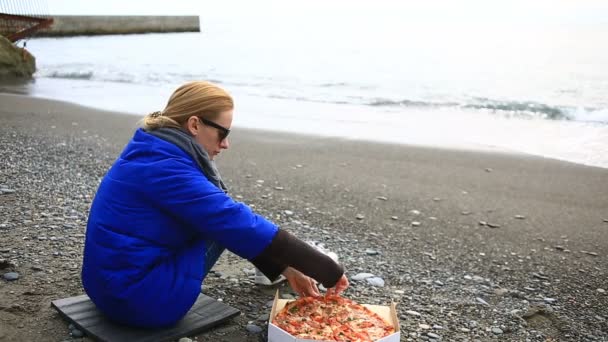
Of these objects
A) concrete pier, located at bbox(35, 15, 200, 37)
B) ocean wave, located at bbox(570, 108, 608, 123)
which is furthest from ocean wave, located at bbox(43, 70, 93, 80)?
concrete pier, located at bbox(35, 15, 200, 37)

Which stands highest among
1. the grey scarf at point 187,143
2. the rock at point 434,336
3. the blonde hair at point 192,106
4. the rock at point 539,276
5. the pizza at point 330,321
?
the blonde hair at point 192,106

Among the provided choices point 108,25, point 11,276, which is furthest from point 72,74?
point 108,25

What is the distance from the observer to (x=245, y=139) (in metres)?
10.8

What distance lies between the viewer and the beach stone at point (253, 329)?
13.4 ft

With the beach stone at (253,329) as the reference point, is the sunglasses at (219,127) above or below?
above

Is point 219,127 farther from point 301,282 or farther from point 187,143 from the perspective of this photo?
point 301,282

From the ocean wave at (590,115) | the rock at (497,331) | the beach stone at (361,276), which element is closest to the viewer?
the rock at (497,331)

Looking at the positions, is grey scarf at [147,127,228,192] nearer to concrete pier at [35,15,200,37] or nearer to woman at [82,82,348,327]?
woman at [82,82,348,327]

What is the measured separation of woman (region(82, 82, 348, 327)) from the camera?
10.9 ft

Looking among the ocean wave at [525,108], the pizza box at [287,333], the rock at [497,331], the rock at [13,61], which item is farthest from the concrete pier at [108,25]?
the rock at [497,331]

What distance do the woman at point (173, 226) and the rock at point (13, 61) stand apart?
727 inches

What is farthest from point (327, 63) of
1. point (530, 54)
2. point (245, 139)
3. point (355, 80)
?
point (245, 139)

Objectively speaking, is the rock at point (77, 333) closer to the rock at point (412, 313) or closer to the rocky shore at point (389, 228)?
the rocky shore at point (389, 228)

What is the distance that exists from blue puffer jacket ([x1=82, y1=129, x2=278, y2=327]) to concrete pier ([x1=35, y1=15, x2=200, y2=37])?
46.0m
